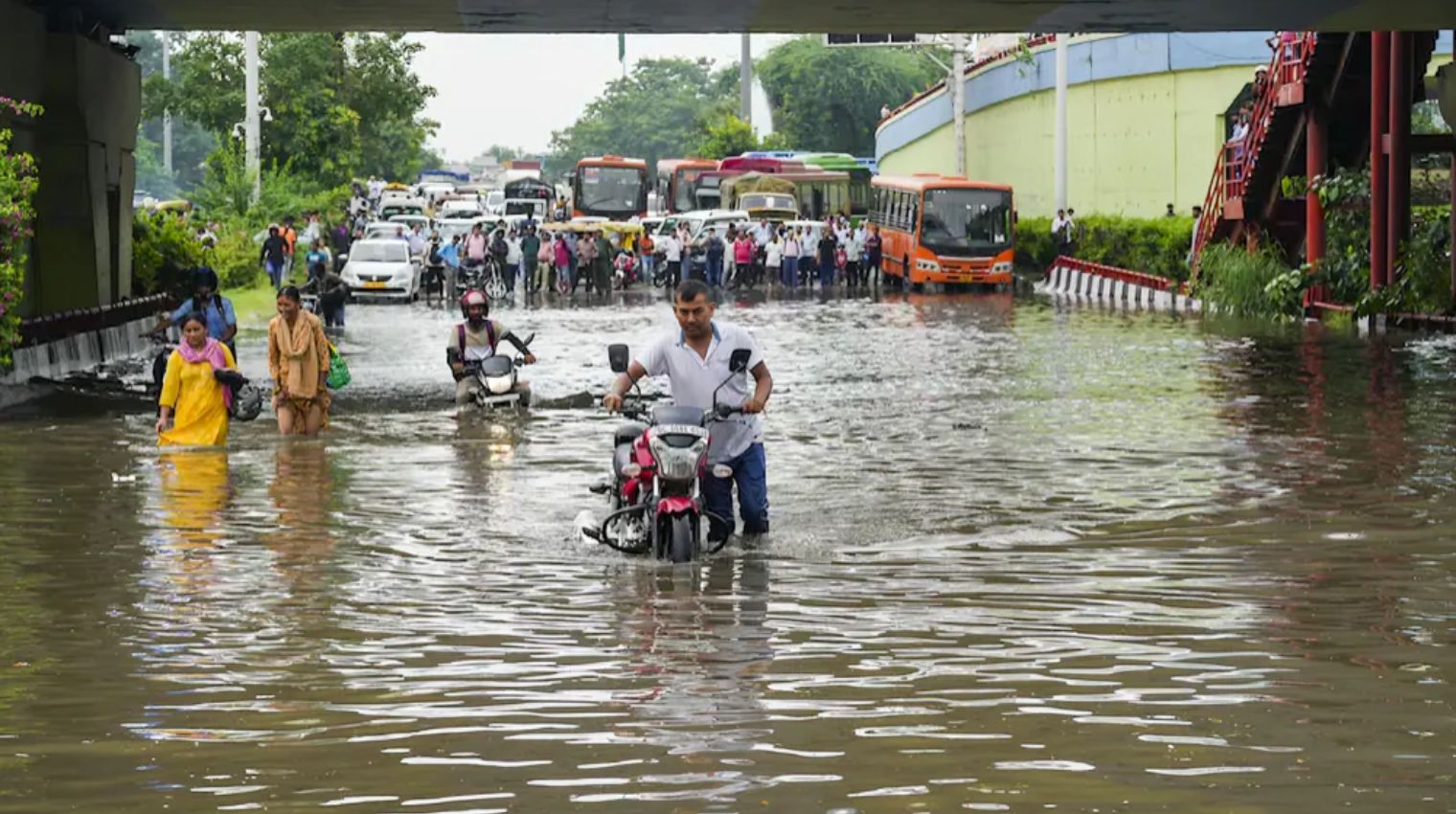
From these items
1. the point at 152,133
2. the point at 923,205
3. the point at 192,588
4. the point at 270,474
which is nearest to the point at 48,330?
the point at 270,474

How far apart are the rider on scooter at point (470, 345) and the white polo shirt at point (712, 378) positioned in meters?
8.30

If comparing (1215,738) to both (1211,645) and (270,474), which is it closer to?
(1211,645)

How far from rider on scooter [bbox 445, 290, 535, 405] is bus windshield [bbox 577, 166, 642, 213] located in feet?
203

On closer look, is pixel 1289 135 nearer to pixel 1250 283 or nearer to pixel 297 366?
pixel 1250 283


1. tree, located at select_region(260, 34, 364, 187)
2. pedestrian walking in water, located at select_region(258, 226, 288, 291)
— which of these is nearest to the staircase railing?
pedestrian walking in water, located at select_region(258, 226, 288, 291)

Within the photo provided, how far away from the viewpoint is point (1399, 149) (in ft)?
106

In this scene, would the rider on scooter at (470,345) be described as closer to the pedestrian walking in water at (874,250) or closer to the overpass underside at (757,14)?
the overpass underside at (757,14)

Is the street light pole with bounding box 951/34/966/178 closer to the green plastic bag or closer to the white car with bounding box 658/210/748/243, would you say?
the white car with bounding box 658/210/748/243

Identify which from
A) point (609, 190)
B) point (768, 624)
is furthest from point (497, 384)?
point (609, 190)

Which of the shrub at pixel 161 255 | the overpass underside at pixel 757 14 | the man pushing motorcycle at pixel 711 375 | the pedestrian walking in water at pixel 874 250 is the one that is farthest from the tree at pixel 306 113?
the man pushing motorcycle at pixel 711 375

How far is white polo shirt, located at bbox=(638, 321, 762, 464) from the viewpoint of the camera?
12.1 meters

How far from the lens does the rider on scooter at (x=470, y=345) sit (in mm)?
20509

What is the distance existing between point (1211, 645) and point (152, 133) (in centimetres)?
19266

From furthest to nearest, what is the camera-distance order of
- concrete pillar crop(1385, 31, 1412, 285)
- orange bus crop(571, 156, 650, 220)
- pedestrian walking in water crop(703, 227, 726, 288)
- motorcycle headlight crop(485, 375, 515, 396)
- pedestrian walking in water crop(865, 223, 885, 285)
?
orange bus crop(571, 156, 650, 220)
pedestrian walking in water crop(865, 223, 885, 285)
pedestrian walking in water crop(703, 227, 726, 288)
concrete pillar crop(1385, 31, 1412, 285)
motorcycle headlight crop(485, 375, 515, 396)
